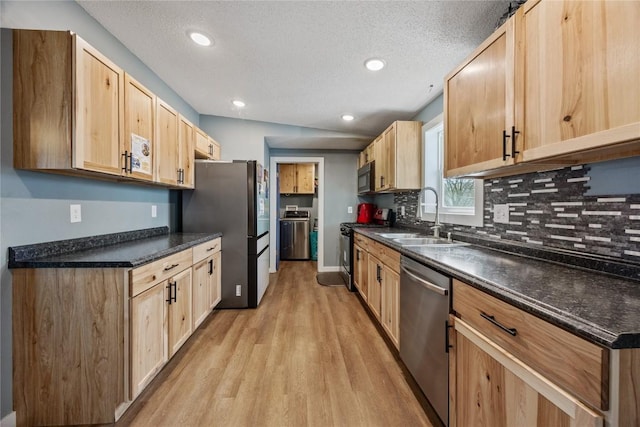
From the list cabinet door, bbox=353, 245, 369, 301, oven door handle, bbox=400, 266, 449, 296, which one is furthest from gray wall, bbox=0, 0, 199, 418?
cabinet door, bbox=353, 245, 369, 301

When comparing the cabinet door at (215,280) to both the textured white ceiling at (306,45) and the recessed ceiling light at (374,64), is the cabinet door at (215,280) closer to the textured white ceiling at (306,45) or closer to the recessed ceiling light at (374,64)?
the textured white ceiling at (306,45)

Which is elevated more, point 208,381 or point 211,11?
point 211,11

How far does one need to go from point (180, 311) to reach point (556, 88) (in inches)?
98.1

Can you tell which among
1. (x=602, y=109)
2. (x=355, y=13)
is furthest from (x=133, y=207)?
(x=602, y=109)

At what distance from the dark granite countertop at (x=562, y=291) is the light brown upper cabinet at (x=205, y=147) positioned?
2668 millimetres

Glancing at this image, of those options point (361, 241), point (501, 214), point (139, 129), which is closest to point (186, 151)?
point (139, 129)

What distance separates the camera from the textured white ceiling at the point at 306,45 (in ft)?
5.48

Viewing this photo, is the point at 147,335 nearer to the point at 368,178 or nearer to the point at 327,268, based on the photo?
the point at 368,178

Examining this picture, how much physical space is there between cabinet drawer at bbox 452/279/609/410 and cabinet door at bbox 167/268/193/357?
184 centimetres

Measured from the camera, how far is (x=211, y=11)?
1.73 metres

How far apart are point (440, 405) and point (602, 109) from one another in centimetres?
143

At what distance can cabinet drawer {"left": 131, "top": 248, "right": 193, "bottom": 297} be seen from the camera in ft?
4.81

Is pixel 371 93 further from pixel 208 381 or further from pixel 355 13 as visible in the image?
pixel 208 381

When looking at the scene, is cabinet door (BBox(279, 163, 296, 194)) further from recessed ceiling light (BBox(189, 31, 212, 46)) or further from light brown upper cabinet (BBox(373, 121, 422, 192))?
recessed ceiling light (BBox(189, 31, 212, 46))
